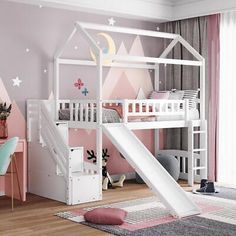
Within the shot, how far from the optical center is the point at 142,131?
6562 millimetres

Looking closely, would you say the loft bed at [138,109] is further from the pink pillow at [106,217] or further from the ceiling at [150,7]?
the pink pillow at [106,217]

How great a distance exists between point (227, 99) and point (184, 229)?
8.22 feet

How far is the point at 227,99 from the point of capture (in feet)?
19.6

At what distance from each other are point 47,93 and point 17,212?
5.24 ft

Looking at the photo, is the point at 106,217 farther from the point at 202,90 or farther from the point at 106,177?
the point at 202,90

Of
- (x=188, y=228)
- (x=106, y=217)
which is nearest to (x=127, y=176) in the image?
(x=106, y=217)

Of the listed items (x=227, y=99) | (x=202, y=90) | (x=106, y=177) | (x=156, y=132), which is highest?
(x=202, y=90)

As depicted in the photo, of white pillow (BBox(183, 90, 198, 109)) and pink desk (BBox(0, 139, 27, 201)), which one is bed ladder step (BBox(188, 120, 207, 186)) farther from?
pink desk (BBox(0, 139, 27, 201))

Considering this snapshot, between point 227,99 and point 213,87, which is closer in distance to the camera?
point 227,99

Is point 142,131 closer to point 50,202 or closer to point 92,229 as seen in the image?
point 50,202

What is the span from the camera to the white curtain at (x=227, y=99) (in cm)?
591

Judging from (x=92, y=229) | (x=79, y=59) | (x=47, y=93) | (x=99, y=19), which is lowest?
(x=92, y=229)

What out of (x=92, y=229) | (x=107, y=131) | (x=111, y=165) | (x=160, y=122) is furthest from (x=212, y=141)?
(x=92, y=229)

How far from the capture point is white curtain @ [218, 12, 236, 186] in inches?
233
